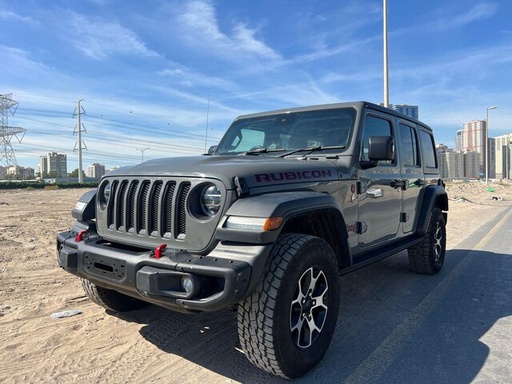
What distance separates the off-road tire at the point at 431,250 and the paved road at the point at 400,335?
7.1 inches

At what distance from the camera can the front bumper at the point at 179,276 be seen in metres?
2.31

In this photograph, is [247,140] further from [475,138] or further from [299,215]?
[475,138]

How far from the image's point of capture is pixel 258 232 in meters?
2.42

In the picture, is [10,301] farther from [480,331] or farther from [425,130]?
[425,130]

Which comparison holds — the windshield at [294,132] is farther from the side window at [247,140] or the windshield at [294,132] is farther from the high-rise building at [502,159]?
the high-rise building at [502,159]

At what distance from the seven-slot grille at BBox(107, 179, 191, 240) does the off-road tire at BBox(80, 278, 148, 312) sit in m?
0.83

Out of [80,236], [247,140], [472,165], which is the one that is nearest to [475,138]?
[472,165]

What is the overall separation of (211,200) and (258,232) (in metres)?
0.45

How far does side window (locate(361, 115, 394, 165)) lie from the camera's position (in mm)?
3832

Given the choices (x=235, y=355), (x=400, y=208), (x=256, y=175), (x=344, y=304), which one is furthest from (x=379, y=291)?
(x=256, y=175)

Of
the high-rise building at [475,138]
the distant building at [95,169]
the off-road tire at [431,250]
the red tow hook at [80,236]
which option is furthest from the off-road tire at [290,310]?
the distant building at [95,169]

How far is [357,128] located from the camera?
3781 mm

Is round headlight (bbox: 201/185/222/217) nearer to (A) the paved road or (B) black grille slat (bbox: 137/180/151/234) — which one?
(B) black grille slat (bbox: 137/180/151/234)

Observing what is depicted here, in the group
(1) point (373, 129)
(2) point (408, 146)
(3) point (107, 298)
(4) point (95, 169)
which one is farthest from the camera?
(4) point (95, 169)
